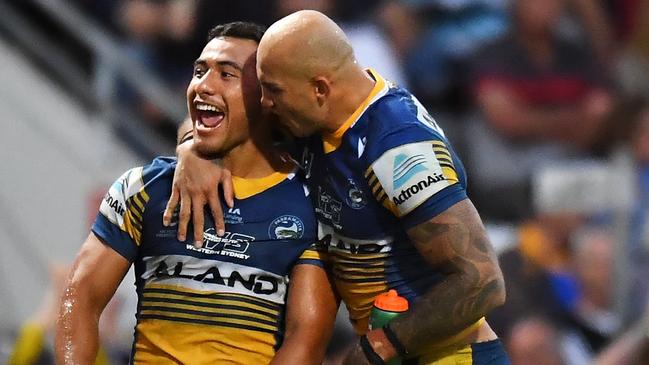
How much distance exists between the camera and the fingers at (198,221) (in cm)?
468

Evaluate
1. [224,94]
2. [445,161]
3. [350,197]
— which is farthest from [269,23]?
[445,161]

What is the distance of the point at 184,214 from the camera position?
4.68 m

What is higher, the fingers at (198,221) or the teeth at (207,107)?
the teeth at (207,107)

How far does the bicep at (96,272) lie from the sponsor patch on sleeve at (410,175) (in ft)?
2.95

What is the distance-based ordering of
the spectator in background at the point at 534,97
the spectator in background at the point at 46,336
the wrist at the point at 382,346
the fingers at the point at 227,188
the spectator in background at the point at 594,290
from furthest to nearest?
the spectator in background at the point at 534,97, the spectator in background at the point at 46,336, the spectator in background at the point at 594,290, the fingers at the point at 227,188, the wrist at the point at 382,346

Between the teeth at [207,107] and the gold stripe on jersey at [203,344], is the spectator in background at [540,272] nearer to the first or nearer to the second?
the gold stripe on jersey at [203,344]

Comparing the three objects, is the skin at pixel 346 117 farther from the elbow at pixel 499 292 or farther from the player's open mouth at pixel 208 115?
the player's open mouth at pixel 208 115

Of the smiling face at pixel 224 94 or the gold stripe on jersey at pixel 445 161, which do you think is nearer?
the gold stripe on jersey at pixel 445 161

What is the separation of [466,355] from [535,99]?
14.0 ft

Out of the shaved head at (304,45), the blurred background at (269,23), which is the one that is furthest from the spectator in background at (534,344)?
the shaved head at (304,45)

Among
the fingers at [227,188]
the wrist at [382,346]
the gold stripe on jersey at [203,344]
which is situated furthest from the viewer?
the fingers at [227,188]

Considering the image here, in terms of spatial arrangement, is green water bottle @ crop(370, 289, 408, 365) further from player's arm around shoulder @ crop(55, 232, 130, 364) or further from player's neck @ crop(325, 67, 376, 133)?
player's arm around shoulder @ crop(55, 232, 130, 364)

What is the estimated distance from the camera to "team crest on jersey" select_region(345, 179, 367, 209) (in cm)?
454

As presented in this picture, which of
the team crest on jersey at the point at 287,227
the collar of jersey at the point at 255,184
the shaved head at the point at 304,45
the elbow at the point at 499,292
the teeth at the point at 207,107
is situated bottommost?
the elbow at the point at 499,292
